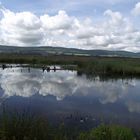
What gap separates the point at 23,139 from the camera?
5246mm

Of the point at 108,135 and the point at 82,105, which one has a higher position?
the point at 108,135

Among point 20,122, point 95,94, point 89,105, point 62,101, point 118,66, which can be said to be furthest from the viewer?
point 118,66

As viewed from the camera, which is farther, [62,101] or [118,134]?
[62,101]

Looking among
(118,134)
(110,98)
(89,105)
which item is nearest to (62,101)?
(89,105)

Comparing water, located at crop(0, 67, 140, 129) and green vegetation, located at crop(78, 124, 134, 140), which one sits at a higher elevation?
green vegetation, located at crop(78, 124, 134, 140)

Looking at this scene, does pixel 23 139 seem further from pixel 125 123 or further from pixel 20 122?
pixel 125 123

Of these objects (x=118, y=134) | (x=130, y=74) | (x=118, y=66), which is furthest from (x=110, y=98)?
(x=118, y=66)

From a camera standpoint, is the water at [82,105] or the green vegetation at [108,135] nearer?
the green vegetation at [108,135]

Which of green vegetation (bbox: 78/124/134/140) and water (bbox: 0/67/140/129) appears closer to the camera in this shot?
green vegetation (bbox: 78/124/134/140)

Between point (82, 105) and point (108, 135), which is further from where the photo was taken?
point (82, 105)

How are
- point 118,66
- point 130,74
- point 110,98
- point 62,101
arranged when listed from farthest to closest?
point 118,66, point 130,74, point 110,98, point 62,101

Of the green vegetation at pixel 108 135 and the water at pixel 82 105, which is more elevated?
the green vegetation at pixel 108 135

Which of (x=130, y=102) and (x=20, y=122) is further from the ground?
(x=20, y=122)

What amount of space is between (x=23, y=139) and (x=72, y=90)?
54.1 feet
